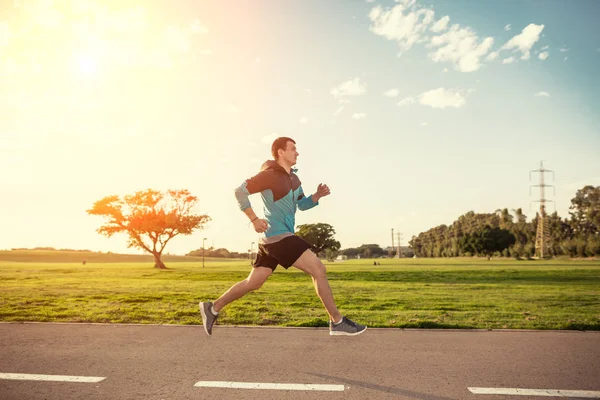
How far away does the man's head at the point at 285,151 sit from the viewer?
4948mm

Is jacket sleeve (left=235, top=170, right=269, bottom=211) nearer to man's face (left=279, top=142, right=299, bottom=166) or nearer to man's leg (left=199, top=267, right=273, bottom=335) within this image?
man's face (left=279, top=142, right=299, bottom=166)

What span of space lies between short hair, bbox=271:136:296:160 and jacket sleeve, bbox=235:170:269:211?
0.42m

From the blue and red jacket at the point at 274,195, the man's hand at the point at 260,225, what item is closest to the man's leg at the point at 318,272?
the blue and red jacket at the point at 274,195

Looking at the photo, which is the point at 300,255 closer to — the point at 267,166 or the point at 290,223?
the point at 290,223

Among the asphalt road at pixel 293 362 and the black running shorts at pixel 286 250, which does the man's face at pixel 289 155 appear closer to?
the black running shorts at pixel 286 250

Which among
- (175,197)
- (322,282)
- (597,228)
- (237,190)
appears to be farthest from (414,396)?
(597,228)

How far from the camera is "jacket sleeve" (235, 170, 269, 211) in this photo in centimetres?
459

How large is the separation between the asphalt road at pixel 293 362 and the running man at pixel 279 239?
0.38m

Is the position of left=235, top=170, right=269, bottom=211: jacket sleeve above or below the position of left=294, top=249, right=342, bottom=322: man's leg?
above

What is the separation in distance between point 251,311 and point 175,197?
41.9m

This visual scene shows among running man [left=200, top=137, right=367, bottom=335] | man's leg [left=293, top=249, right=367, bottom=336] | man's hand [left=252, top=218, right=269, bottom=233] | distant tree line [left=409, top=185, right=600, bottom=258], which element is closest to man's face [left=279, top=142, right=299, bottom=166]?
running man [left=200, top=137, right=367, bottom=335]

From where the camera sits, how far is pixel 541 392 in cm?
328

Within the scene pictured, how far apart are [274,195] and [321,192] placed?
72 cm

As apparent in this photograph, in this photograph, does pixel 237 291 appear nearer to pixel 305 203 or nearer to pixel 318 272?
pixel 318 272
